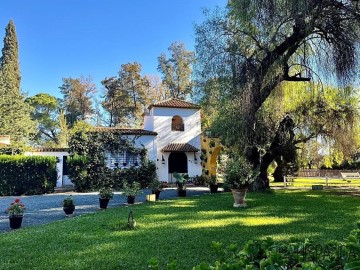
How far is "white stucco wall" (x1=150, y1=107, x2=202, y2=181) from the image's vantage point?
25984mm

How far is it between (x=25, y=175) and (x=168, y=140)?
36.9 feet

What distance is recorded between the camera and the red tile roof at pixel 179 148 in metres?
Result: 25.7

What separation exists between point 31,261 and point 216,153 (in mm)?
22497

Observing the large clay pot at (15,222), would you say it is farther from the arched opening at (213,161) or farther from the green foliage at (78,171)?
the arched opening at (213,161)

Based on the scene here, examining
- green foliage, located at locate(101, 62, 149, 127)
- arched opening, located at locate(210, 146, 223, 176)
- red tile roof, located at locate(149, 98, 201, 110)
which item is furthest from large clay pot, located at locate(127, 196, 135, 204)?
green foliage, located at locate(101, 62, 149, 127)

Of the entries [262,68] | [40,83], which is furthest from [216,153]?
[40,83]

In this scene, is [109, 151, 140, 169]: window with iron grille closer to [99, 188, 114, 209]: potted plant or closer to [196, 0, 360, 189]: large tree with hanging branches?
[196, 0, 360, 189]: large tree with hanging branches

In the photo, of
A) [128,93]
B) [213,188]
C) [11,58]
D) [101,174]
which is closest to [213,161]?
[213,188]

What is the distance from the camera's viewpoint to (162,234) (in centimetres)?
A: 746

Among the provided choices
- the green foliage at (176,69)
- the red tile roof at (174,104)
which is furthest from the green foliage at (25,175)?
the green foliage at (176,69)

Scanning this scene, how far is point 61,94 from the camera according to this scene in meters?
44.5

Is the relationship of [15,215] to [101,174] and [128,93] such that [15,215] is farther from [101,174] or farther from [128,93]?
[128,93]

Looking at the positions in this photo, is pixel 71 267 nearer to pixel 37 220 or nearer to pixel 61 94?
pixel 37 220

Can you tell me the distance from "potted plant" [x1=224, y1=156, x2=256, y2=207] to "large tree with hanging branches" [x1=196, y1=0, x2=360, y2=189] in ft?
7.88
